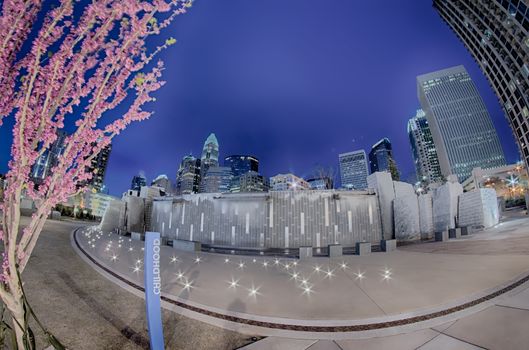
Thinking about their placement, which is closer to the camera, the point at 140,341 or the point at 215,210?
the point at 140,341

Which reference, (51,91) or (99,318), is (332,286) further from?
(51,91)

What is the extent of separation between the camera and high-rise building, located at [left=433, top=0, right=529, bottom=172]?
44.4 metres

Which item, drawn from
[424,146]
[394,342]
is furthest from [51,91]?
[424,146]

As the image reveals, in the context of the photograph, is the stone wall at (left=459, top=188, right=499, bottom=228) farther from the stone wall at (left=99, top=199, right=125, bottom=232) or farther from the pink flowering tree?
the stone wall at (left=99, top=199, right=125, bottom=232)

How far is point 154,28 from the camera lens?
416cm

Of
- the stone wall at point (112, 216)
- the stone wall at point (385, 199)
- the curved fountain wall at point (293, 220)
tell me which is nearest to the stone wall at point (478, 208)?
the stone wall at point (385, 199)

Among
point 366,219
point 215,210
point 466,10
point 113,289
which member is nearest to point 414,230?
point 366,219

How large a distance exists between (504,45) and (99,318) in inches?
3080

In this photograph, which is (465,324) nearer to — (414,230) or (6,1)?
(6,1)

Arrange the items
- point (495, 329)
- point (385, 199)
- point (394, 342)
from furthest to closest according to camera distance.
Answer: point (385, 199)
point (394, 342)
point (495, 329)

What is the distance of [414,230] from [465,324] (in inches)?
694

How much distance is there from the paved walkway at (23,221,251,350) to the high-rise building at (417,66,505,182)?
169539mm

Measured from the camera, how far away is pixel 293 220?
18.2 metres

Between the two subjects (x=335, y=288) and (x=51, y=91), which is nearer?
(x=51, y=91)
